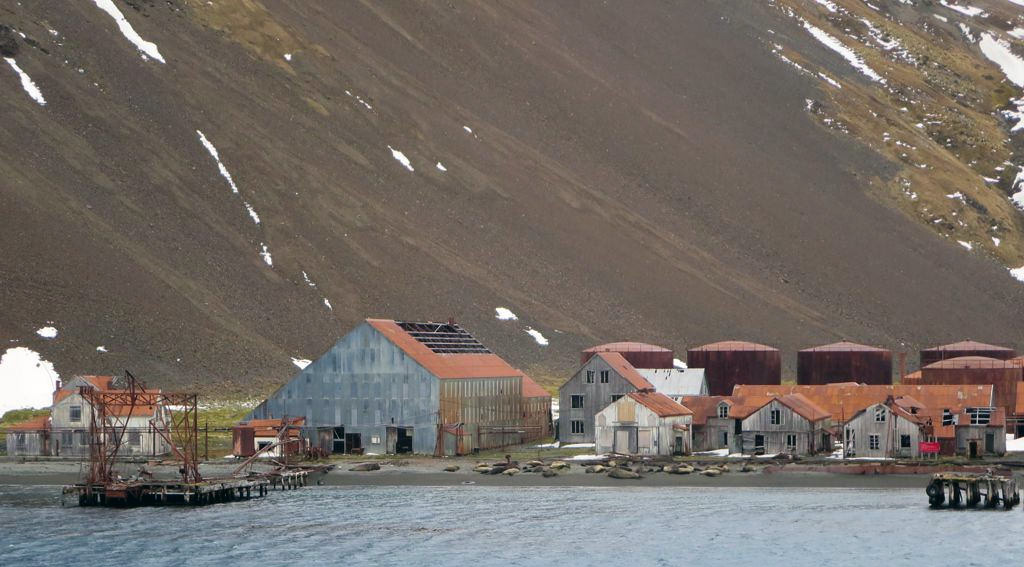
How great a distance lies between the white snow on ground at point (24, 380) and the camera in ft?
361

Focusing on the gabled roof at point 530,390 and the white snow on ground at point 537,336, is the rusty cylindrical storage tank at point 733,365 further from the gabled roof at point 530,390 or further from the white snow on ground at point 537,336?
the white snow on ground at point 537,336

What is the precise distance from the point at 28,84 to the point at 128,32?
18.7 metres

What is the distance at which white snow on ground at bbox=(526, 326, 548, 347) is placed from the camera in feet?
479

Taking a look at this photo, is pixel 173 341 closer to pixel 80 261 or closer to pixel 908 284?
pixel 80 261

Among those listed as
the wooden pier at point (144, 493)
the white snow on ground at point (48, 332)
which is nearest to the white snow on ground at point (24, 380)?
the white snow on ground at point (48, 332)

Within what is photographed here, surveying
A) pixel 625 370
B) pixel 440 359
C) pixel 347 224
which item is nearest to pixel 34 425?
pixel 440 359

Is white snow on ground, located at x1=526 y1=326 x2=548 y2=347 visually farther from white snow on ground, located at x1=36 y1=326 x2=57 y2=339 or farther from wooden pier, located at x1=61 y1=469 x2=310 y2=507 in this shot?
wooden pier, located at x1=61 y1=469 x2=310 y2=507

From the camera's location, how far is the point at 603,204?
183 m

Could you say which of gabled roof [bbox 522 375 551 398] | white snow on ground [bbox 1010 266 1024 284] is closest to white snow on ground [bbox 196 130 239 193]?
gabled roof [bbox 522 375 551 398]

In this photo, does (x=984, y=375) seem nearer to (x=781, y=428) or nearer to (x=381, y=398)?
(x=781, y=428)

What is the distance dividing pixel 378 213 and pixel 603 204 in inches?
1194

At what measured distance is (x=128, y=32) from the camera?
171 meters

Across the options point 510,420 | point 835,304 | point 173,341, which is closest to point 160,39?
point 173,341

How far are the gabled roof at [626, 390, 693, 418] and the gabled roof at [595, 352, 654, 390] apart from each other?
189cm
